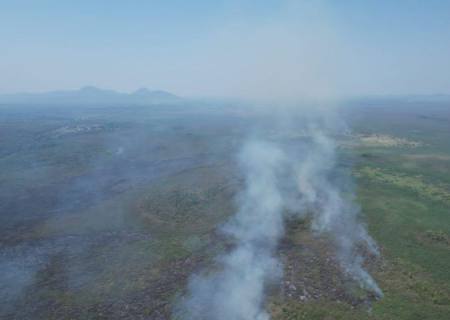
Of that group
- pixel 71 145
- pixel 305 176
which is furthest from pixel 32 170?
pixel 305 176

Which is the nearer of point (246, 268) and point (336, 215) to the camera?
point (246, 268)

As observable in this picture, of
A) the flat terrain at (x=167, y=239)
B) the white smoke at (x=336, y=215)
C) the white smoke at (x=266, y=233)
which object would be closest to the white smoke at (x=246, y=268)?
the white smoke at (x=266, y=233)

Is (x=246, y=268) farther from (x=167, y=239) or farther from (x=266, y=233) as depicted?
(x=167, y=239)

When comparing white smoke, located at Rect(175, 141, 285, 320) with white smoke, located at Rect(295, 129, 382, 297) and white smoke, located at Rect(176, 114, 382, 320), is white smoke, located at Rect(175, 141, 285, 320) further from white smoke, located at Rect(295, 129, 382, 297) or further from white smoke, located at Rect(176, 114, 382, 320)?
white smoke, located at Rect(295, 129, 382, 297)

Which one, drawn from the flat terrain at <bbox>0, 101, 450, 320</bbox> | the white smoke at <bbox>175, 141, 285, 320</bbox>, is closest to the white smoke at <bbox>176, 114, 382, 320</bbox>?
the white smoke at <bbox>175, 141, 285, 320</bbox>

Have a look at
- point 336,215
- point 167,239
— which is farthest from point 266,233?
point 167,239

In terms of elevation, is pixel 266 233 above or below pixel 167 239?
above
